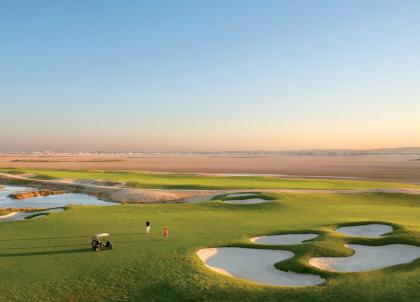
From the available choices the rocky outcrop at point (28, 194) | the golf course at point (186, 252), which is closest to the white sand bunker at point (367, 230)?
the golf course at point (186, 252)

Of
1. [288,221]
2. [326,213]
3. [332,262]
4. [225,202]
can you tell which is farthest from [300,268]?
[225,202]

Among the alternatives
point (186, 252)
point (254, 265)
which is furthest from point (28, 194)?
point (254, 265)

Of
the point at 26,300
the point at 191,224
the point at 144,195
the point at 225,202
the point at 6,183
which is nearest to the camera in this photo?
the point at 26,300

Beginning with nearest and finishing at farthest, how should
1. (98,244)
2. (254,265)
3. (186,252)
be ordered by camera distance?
(254,265)
(186,252)
(98,244)

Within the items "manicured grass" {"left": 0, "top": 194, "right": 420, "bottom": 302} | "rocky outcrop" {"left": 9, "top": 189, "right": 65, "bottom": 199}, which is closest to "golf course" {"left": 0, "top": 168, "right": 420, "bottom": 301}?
"manicured grass" {"left": 0, "top": 194, "right": 420, "bottom": 302}

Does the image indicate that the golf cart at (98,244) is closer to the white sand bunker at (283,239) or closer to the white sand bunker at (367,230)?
the white sand bunker at (283,239)

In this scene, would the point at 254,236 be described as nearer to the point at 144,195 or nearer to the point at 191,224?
the point at 191,224

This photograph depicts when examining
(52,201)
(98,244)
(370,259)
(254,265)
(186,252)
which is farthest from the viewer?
(52,201)

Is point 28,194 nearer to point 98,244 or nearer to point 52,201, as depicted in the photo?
point 52,201
